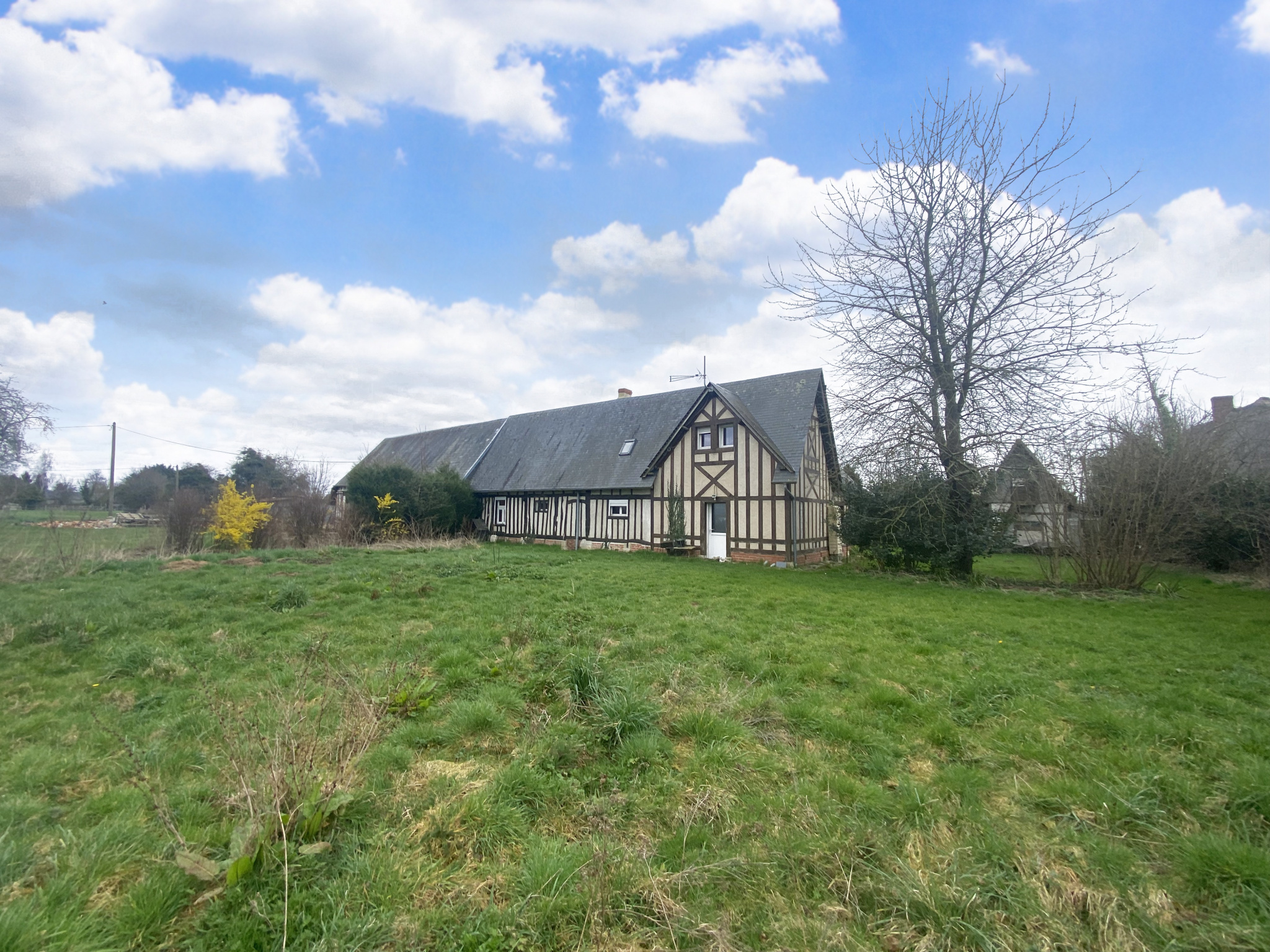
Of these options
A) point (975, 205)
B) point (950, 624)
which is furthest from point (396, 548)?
point (975, 205)

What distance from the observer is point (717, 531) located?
658 inches

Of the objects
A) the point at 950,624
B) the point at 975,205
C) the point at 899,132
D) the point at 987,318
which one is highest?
the point at 899,132

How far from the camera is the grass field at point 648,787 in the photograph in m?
2.03

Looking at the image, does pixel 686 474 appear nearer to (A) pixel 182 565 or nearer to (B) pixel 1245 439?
(A) pixel 182 565

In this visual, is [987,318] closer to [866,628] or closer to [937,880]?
[866,628]

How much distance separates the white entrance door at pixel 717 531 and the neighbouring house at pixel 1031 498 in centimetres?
692

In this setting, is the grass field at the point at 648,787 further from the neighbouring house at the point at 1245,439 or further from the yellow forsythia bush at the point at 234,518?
the neighbouring house at the point at 1245,439

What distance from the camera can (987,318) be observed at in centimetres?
1197

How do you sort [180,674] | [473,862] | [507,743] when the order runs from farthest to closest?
1. [180,674]
2. [507,743]
3. [473,862]

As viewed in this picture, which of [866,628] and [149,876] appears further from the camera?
[866,628]

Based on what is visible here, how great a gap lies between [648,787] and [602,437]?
18.4 metres

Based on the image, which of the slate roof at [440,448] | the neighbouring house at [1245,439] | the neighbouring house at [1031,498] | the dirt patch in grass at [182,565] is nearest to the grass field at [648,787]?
the dirt patch in grass at [182,565]

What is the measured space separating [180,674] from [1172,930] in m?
6.51

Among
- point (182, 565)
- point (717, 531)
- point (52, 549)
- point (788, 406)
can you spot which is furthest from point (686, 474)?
point (52, 549)
